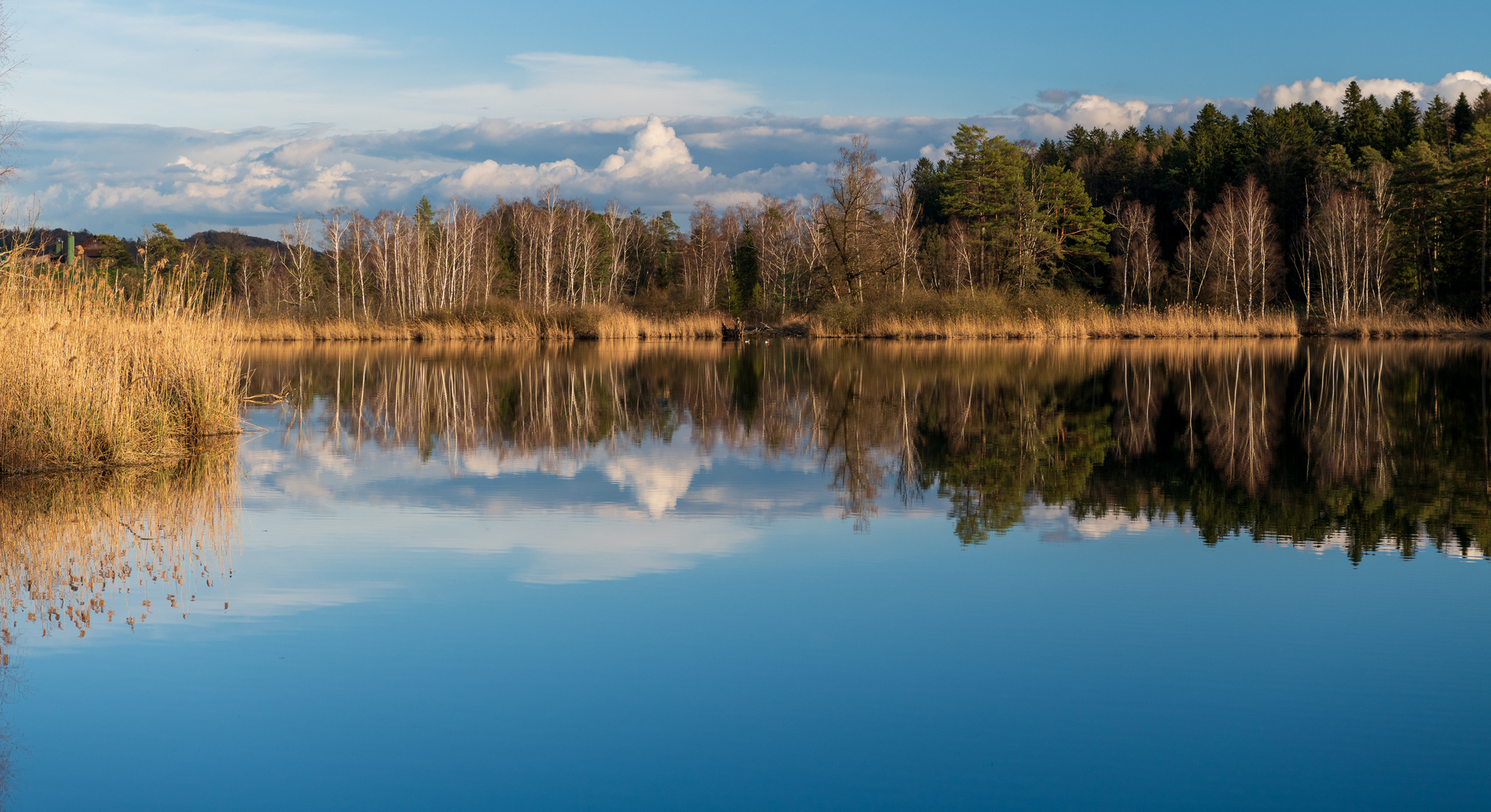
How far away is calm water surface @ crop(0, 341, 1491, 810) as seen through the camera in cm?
341

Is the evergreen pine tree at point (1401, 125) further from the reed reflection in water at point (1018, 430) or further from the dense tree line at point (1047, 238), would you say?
the reed reflection in water at point (1018, 430)

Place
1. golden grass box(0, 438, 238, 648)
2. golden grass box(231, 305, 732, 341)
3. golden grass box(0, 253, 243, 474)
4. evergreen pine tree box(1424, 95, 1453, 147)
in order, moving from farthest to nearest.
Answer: evergreen pine tree box(1424, 95, 1453, 147) → golden grass box(231, 305, 732, 341) → golden grass box(0, 253, 243, 474) → golden grass box(0, 438, 238, 648)

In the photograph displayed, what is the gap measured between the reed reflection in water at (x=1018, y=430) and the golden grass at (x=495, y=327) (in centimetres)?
1665

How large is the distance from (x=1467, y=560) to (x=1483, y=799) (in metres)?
3.42

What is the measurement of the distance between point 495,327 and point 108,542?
38.2 m

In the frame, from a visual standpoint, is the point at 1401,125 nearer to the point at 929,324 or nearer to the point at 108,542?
the point at 929,324

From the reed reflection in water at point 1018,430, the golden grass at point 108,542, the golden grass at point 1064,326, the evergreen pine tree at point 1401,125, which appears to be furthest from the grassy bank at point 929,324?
the golden grass at point 108,542

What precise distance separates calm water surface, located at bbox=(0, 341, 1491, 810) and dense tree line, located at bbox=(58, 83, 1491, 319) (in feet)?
117

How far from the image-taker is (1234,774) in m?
3.37

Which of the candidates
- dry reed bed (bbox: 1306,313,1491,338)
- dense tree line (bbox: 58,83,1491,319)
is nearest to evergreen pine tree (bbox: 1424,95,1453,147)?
dense tree line (bbox: 58,83,1491,319)

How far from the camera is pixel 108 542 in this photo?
637 cm

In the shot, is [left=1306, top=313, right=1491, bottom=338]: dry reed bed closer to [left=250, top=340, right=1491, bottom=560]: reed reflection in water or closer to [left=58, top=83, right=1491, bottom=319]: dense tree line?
[left=58, top=83, right=1491, bottom=319]: dense tree line

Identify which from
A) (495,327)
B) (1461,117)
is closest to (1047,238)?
(495,327)

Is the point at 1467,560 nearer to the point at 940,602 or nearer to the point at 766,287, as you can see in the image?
the point at 940,602
